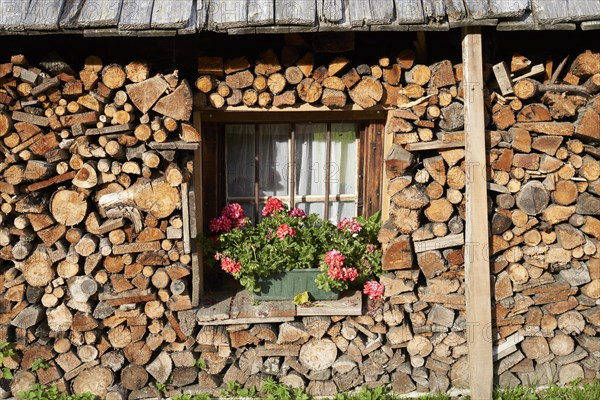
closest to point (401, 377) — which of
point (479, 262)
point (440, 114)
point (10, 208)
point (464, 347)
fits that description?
point (464, 347)

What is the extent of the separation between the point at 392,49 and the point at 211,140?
1.64m

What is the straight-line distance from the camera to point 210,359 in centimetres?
432

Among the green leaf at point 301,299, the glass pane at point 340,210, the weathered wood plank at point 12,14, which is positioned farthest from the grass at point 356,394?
the weathered wood plank at point 12,14

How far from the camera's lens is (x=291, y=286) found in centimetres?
432

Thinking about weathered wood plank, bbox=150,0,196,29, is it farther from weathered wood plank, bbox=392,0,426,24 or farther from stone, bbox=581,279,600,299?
stone, bbox=581,279,600,299

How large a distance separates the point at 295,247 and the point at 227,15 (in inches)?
70.5

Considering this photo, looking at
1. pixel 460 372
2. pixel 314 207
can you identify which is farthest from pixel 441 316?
pixel 314 207

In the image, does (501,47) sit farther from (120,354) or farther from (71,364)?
(71,364)

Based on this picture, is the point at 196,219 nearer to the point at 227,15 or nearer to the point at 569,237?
the point at 227,15

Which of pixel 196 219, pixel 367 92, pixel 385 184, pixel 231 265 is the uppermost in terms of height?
pixel 367 92

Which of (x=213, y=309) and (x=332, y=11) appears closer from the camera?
(x=332, y=11)

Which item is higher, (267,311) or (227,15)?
(227,15)

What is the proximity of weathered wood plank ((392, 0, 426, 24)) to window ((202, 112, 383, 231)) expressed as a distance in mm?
1128

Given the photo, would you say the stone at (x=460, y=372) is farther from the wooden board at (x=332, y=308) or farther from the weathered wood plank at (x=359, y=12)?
the weathered wood plank at (x=359, y=12)
